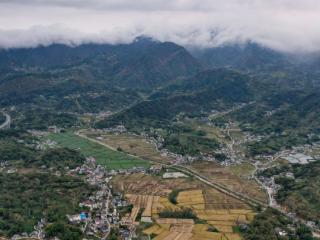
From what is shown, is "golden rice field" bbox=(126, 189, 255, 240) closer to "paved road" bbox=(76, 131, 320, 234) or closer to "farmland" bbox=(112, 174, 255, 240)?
"farmland" bbox=(112, 174, 255, 240)

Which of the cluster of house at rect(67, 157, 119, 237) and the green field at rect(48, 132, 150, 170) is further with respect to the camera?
the green field at rect(48, 132, 150, 170)

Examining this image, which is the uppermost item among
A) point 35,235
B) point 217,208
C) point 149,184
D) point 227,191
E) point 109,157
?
point 35,235

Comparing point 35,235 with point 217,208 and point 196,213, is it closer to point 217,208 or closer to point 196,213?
point 196,213

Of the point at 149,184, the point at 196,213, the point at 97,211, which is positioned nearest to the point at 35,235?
the point at 97,211

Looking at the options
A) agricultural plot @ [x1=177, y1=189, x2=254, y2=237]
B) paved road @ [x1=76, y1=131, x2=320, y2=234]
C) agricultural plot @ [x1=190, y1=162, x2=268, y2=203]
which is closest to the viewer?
agricultural plot @ [x1=177, y1=189, x2=254, y2=237]

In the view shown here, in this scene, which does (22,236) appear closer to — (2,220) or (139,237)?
(2,220)

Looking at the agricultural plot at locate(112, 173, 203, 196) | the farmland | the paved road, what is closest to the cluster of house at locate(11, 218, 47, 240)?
the farmland

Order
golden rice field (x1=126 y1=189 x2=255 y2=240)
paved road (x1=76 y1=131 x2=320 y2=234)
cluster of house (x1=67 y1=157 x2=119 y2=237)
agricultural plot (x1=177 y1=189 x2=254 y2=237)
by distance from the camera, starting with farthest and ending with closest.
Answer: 1. paved road (x1=76 y1=131 x2=320 y2=234)
2. agricultural plot (x1=177 y1=189 x2=254 y2=237)
3. cluster of house (x1=67 y1=157 x2=119 y2=237)
4. golden rice field (x1=126 y1=189 x2=255 y2=240)

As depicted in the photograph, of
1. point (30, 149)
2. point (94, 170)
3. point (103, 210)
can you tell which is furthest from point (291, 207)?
point (30, 149)
